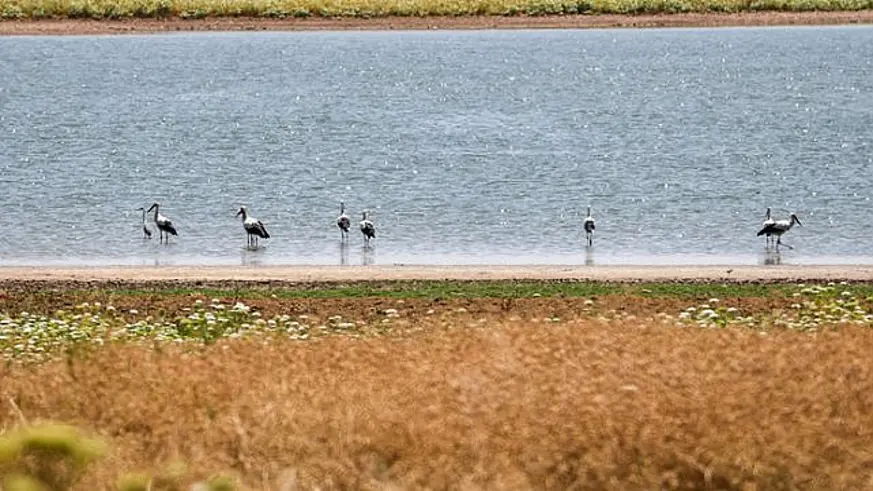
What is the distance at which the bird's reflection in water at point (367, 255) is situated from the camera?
3256 cm

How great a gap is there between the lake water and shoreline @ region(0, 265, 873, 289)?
2.39 m

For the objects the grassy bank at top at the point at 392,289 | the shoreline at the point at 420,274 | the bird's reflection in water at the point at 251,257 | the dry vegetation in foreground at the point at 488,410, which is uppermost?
the bird's reflection in water at the point at 251,257

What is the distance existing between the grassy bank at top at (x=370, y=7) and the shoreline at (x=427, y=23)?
0.94ft

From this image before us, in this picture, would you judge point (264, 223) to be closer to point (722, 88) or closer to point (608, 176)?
point (608, 176)

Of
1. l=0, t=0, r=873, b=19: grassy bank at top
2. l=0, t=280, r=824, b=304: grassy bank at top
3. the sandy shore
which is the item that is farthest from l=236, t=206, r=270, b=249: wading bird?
l=0, t=0, r=873, b=19: grassy bank at top

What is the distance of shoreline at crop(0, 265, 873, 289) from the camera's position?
90.4 feet

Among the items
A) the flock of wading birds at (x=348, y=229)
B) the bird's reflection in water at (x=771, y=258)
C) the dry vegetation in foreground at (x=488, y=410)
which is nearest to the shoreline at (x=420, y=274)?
the bird's reflection in water at (x=771, y=258)

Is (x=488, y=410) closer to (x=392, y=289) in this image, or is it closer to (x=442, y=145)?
(x=392, y=289)

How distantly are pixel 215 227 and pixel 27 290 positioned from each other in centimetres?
1223

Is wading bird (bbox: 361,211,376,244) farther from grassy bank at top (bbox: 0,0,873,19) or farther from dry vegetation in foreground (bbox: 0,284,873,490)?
grassy bank at top (bbox: 0,0,873,19)

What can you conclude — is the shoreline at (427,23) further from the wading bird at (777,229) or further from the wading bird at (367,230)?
the wading bird at (777,229)

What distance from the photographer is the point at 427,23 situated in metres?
100

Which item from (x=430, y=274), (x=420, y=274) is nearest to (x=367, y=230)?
(x=420, y=274)

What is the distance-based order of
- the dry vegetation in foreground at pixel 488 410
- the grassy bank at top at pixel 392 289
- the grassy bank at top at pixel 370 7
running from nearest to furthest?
the dry vegetation in foreground at pixel 488 410 → the grassy bank at top at pixel 392 289 → the grassy bank at top at pixel 370 7
